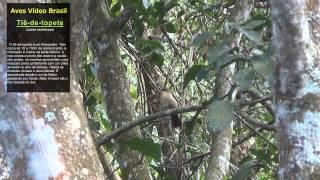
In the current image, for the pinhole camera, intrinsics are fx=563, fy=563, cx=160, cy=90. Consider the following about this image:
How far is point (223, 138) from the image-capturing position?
1.81 m

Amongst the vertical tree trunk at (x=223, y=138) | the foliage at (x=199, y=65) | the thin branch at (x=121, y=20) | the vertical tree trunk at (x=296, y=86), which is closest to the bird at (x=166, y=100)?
the foliage at (x=199, y=65)

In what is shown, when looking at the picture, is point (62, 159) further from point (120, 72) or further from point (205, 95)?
point (205, 95)

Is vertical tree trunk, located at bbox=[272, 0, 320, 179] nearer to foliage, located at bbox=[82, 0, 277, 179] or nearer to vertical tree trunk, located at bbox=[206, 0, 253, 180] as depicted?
foliage, located at bbox=[82, 0, 277, 179]

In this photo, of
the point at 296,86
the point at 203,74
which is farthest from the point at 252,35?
the point at 296,86

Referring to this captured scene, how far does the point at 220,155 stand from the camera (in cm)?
178

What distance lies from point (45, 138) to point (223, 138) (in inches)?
36.0

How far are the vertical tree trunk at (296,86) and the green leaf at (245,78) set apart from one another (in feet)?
1.02

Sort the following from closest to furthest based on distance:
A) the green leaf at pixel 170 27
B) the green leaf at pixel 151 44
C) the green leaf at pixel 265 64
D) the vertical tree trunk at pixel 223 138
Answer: the green leaf at pixel 265 64 → the vertical tree trunk at pixel 223 138 → the green leaf at pixel 151 44 → the green leaf at pixel 170 27

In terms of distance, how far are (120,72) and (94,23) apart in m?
0.22

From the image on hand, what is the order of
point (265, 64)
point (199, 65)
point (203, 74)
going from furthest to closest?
point (199, 65), point (203, 74), point (265, 64)

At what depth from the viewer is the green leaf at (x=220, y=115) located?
4.59ft

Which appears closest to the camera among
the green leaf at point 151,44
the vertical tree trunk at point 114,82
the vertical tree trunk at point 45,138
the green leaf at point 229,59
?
the vertical tree trunk at point 45,138

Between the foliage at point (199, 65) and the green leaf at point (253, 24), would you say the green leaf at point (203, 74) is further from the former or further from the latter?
the green leaf at point (253, 24)

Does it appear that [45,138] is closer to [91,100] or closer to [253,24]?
[253,24]
